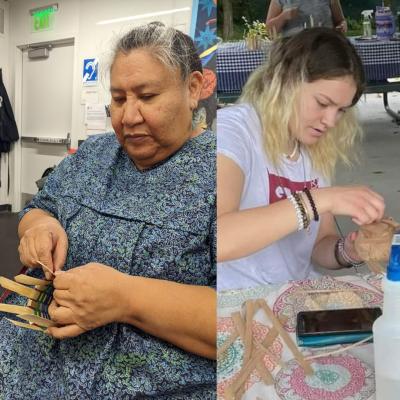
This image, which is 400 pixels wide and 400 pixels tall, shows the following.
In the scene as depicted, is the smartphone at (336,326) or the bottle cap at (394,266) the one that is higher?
the bottle cap at (394,266)

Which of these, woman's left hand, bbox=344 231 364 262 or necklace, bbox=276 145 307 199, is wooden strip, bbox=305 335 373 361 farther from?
necklace, bbox=276 145 307 199

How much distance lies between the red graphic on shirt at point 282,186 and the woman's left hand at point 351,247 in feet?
0.32

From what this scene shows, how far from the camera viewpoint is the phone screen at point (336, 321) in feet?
1.94

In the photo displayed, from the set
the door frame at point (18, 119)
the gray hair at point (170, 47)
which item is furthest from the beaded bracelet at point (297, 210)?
the door frame at point (18, 119)

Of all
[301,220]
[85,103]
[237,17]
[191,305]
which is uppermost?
[237,17]

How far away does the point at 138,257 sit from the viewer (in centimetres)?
60

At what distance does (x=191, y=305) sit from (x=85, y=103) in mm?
403

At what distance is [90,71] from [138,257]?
34 centimetres

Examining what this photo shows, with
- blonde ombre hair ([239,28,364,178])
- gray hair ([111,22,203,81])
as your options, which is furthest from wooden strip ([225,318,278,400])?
gray hair ([111,22,203,81])

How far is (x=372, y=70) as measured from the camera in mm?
549

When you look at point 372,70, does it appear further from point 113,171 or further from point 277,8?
point 113,171

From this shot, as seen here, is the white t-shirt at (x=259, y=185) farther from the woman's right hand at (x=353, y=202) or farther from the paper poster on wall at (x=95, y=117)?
the paper poster on wall at (x=95, y=117)

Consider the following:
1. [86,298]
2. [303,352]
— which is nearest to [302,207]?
[303,352]

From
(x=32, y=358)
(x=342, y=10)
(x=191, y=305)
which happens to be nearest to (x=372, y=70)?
(x=342, y=10)
